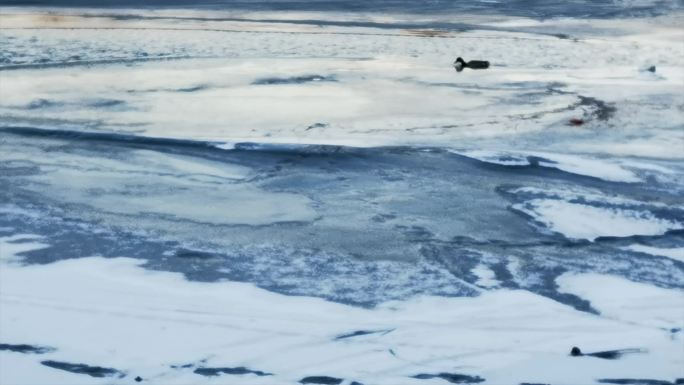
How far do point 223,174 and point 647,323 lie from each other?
218cm

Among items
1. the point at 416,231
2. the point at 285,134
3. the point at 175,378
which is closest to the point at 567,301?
the point at 416,231

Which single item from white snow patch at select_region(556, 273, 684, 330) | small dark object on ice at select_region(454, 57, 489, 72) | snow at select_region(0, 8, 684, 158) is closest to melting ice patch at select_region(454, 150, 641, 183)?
snow at select_region(0, 8, 684, 158)

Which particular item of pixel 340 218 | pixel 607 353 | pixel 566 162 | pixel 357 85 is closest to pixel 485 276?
pixel 607 353

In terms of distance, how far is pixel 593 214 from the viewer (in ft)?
14.3

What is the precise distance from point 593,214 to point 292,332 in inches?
62.8

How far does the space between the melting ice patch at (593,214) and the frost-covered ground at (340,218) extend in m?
0.01

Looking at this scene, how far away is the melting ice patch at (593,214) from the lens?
13.7 ft

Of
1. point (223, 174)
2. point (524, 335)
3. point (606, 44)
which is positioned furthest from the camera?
point (606, 44)

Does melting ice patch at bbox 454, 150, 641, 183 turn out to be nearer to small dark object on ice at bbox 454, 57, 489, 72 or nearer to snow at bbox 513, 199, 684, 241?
snow at bbox 513, 199, 684, 241

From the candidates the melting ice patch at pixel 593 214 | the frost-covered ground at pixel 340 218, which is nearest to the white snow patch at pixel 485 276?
the frost-covered ground at pixel 340 218

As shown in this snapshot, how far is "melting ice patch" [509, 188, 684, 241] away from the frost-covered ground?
0.05 feet

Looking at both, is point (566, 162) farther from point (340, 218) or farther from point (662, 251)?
point (340, 218)

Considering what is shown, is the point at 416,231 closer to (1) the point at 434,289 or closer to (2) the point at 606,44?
(1) the point at 434,289

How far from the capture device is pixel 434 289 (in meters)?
3.62
